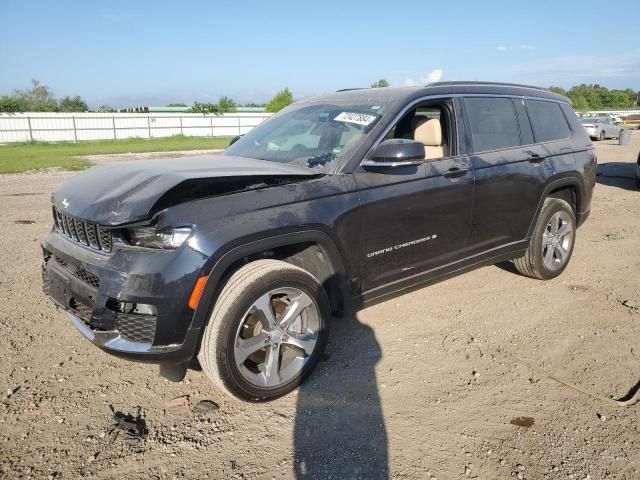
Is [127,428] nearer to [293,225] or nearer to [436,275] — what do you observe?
[293,225]

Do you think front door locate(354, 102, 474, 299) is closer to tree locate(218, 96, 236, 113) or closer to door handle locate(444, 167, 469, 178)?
door handle locate(444, 167, 469, 178)

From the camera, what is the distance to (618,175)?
13.0 metres

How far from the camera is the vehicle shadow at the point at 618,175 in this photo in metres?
11.5

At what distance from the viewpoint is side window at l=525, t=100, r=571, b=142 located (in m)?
4.74

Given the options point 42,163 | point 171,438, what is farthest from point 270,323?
point 42,163

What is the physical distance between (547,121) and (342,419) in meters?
3.76

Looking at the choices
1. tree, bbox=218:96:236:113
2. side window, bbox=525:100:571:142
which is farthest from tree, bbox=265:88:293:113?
side window, bbox=525:100:571:142

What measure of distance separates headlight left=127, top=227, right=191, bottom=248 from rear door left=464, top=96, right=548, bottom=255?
2.47m

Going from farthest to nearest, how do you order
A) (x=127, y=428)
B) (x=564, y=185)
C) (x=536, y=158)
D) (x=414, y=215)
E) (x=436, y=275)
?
(x=564, y=185) < (x=536, y=158) < (x=436, y=275) < (x=414, y=215) < (x=127, y=428)

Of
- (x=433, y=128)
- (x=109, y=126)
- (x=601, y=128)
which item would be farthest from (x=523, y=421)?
(x=109, y=126)

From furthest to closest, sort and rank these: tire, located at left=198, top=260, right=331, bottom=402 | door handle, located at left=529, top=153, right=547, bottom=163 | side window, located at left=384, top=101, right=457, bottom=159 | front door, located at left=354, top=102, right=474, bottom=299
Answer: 1. door handle, located at left=529, top=153, right=547, bottom=163
2. side window, located at left=384, top=101, right=457, bottom=159
3. front door, located at left=354, top=102, right=474, bottom=299
4. tire, located at left=198, top=260, right=331, bottom=402

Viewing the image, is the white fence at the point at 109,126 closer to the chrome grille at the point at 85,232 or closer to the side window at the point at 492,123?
the chrome grille at the point at 85,232

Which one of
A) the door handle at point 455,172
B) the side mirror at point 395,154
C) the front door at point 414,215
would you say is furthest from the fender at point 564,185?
the side mirror at point 395,154

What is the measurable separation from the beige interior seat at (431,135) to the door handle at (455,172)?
0.75 feet
